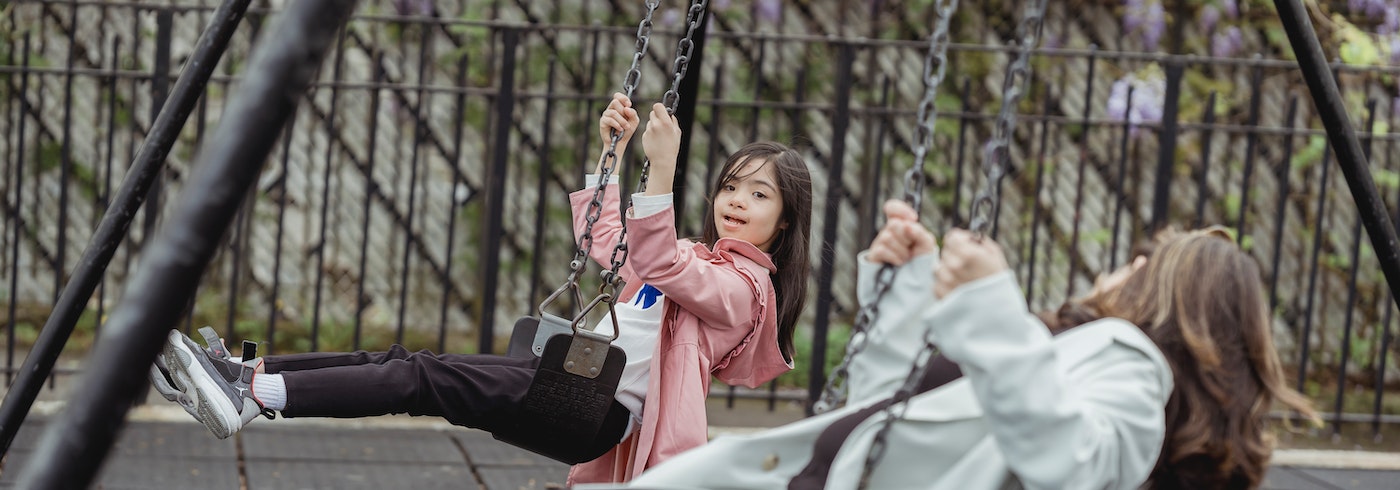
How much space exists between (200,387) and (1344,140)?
236 cm

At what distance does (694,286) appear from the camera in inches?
102

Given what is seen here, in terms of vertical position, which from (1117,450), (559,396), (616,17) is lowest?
(559,396)

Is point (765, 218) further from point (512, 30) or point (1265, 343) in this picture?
point (512, 30)

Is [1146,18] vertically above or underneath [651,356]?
above

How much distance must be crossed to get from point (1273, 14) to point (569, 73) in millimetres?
3505

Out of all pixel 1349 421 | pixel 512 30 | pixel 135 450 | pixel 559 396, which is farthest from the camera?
pixel 1349 421

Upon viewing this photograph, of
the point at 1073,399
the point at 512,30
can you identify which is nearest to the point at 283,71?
the point at 1073,399

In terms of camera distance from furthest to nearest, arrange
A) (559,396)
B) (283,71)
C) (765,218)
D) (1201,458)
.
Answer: (765,218), (559,396), (1201,458), (283,71)

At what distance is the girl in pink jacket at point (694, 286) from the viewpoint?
259 centimetres

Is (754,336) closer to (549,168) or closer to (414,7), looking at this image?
(549,168)

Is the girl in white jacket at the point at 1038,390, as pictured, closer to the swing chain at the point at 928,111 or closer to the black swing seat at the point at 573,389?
the swing chain at the point at 928,111

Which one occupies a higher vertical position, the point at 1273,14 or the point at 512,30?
the point at 1273,14

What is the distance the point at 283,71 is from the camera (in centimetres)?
153

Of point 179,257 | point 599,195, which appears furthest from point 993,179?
point 599,195
